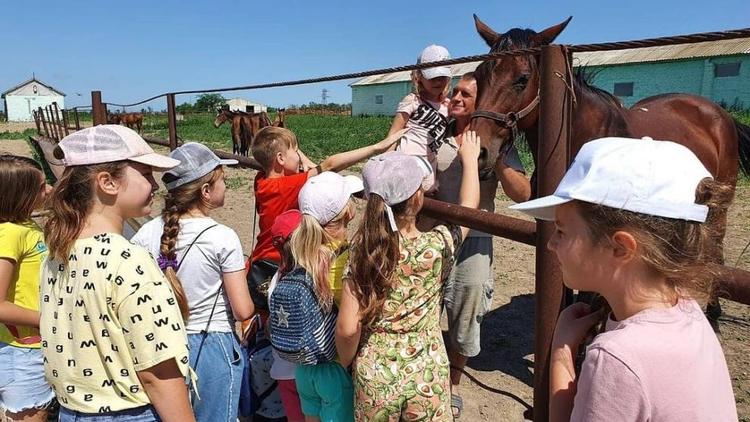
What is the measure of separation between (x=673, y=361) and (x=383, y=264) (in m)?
0.86

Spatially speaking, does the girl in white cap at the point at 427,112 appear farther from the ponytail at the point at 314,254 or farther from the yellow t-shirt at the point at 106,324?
the yellow t-shirt at the point at 106,324

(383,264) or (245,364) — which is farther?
(245,364)

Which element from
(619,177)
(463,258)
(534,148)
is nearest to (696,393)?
(619,177)

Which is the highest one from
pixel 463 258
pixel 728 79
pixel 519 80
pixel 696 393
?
pixel 728 79

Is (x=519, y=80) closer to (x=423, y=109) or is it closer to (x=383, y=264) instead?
(x=423, y=109)

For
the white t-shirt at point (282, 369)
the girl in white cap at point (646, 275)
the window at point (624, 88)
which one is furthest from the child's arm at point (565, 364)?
the window at point (624, 88)

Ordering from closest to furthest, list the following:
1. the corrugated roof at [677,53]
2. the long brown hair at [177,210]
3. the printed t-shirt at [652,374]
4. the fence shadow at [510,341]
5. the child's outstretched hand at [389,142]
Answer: the printed t-shirt at [652,374], the long brown hair at [177,210], the child's outstretched hand at [389,142], the fence shadow at [510,341], the corrugated roof at [677,53]

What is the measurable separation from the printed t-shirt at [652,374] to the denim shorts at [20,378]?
2.22 m

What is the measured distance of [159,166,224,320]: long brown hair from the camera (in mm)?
1972

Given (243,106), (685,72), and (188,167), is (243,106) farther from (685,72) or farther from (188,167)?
(188,167)

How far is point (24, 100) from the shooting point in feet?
222

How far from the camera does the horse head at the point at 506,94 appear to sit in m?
2.44

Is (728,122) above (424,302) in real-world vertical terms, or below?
above

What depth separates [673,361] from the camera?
3.05 ft
